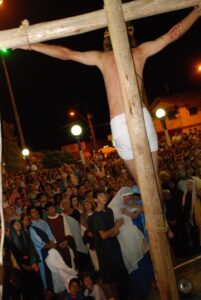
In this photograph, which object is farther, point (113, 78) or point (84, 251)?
point (84, 251)

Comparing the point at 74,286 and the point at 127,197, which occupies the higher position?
the point at 127,197

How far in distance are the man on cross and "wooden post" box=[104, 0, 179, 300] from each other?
1.11 ft

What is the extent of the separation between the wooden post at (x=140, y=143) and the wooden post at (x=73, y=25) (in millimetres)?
126

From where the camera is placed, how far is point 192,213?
7598mm

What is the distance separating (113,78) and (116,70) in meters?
0.07

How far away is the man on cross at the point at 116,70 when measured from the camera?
2574mm

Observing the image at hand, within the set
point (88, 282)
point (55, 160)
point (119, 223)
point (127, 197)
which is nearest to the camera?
point (88, 282)

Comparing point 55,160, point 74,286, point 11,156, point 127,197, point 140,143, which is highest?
point 11,156

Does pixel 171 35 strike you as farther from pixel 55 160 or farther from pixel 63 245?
pixel 55 160

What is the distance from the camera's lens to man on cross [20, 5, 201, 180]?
2574mm

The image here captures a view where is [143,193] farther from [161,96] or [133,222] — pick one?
[161,96]

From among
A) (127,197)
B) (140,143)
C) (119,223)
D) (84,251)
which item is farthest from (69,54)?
(84,251)

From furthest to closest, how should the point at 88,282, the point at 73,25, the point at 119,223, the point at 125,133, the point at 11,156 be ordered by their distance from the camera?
the point at 11,156
the point at 119,223
the point at 88,282
the point at 125,133
the point at 73,25

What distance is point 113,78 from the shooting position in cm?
261
